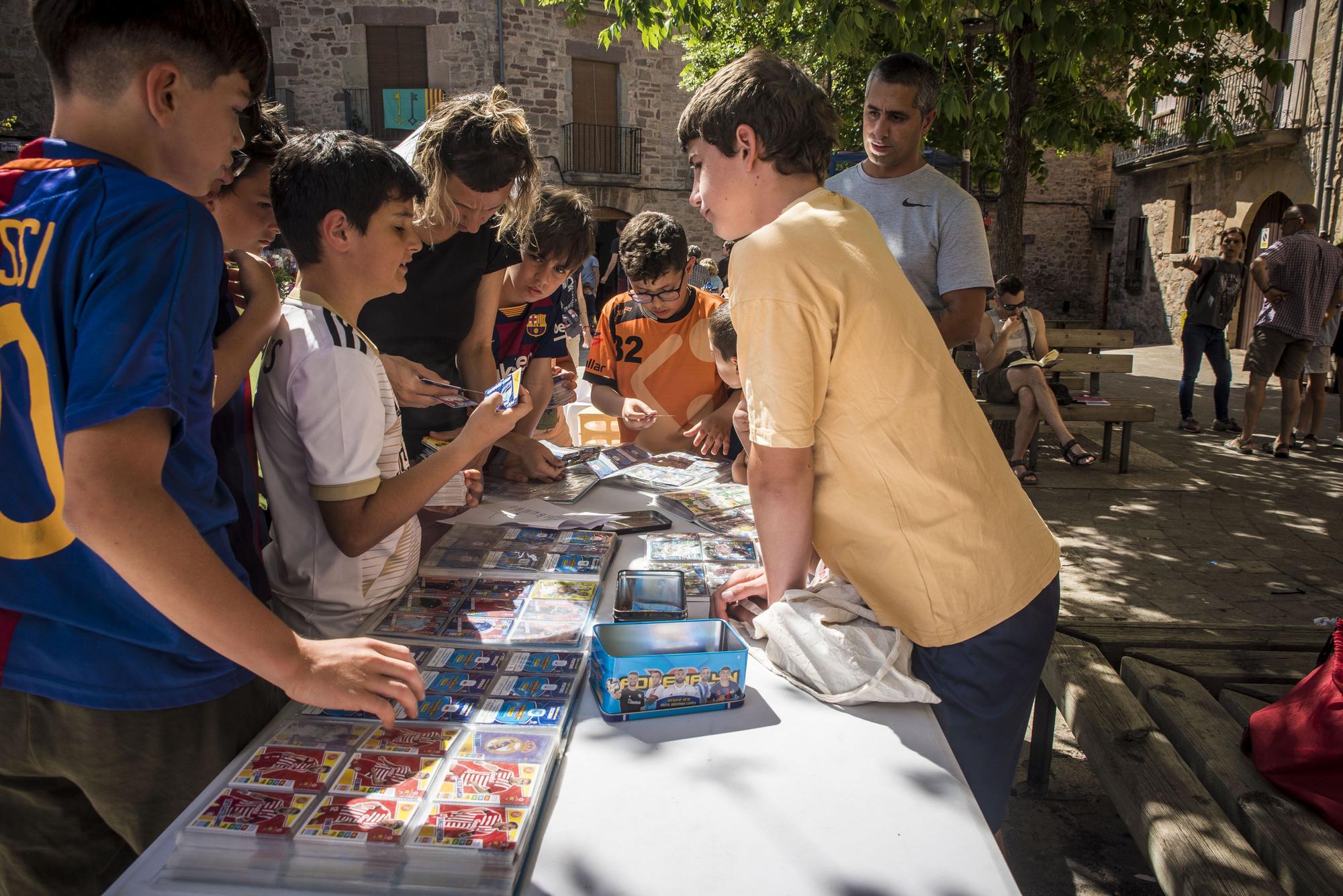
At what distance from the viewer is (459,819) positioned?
3.53 feet

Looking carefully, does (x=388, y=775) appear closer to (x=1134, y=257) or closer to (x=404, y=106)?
(x=404, y=106)

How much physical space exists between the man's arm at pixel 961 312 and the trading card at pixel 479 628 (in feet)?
7.16

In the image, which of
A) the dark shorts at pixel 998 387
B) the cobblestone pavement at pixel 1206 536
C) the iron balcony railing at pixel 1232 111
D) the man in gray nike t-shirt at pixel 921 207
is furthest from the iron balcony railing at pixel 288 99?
the man in gray nike t-shirt at pixel 921 207

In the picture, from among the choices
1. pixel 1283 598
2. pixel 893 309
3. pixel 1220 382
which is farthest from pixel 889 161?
pixel 1220 382

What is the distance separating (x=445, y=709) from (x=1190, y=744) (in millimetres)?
1682

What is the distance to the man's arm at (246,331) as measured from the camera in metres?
1.42

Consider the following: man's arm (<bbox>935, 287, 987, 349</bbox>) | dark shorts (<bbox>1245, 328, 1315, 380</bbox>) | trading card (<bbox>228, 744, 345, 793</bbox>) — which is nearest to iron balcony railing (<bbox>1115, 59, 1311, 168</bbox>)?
dark shorts (<bbox>1245, 328, 1315, 380</bbox>)

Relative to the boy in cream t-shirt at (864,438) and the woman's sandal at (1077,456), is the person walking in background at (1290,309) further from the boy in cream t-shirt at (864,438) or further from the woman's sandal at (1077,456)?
the boy in cream t-shirt at (864,438)

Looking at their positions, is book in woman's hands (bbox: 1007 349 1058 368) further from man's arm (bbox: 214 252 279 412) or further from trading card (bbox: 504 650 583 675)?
man's arm (bbox: 214 252 279 412)

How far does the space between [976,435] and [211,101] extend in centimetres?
129

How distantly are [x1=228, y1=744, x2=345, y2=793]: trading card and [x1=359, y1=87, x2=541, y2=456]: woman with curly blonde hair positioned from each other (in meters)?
1.13

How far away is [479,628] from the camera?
1609mm

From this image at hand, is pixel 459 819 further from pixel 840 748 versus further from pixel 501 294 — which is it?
pixel 501 294

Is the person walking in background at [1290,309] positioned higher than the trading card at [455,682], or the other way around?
the person walking in background at [1290,309]
